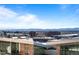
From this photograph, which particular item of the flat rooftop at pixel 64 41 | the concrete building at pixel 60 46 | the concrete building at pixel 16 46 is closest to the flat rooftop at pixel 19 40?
the concrete building at pixel 16 46

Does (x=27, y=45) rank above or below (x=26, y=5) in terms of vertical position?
below

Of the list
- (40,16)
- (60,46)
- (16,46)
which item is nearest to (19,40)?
(16,46)

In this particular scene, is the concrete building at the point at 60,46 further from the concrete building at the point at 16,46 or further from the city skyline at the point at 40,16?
the city skyline at the point at 40,16

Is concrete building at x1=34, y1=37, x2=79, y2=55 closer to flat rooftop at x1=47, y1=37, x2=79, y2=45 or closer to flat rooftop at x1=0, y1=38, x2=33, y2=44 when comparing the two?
flat rooftop at x1=47, y1=37, x2=79, y2=45

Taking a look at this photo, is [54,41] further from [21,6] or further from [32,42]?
[21,6]

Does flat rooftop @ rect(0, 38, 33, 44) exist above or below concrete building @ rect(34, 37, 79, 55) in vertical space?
above

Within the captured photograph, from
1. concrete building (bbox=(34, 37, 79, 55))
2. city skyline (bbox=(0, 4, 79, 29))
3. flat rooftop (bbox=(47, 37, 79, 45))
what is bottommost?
concrete building (bbox=(34, 37, 79, 55))

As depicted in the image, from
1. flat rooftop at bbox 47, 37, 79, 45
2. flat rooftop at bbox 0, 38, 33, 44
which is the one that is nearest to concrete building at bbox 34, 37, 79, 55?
flat rooftop at bbox 47, 37, 79, 45
